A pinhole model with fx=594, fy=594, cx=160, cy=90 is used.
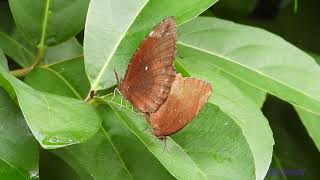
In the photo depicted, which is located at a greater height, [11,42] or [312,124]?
[11,42]

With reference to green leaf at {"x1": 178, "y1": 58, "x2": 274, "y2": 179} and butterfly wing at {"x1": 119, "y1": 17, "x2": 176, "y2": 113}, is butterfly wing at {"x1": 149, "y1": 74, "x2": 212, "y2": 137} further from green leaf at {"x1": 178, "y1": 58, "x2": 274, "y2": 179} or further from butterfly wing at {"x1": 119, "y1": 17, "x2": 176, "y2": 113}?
green leaf at {"x1": 178, "y1": 58, "x2": 274, "y2": 179}

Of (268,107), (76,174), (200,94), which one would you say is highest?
(200,94)

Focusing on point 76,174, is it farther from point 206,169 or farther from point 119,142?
point 206,169

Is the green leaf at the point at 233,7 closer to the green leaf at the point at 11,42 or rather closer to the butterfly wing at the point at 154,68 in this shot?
the green leaf at the point at 11,42

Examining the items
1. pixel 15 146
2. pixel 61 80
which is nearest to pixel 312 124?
pixel 61 80

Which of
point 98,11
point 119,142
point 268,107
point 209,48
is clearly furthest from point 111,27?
point 268,107

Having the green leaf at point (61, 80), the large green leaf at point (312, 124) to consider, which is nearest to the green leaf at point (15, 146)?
the green leaf at point (61, 80)

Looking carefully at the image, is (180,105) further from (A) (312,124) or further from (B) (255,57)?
(A) (312,124)
